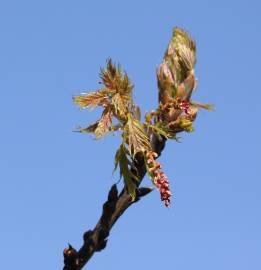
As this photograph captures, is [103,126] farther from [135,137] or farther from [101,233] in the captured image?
[101,233]

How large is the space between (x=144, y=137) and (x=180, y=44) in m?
0.66

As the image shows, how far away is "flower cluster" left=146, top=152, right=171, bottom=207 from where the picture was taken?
9.56 ft

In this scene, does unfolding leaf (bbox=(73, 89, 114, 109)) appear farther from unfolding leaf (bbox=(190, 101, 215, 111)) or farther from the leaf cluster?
unfolding leaf (bbox=(190, 101, 215, 111))

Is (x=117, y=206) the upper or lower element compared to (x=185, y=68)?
lower

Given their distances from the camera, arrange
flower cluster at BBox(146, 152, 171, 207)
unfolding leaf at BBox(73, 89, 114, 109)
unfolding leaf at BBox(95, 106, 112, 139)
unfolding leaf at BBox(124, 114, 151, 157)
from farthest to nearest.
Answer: unfolding leaf at BBox(73, 89, 114, 109), unfolding leaf at BBox(95, 106, 112, 139), unfolding leaf at BBox(124, 114, 151, 157), flower cluster at BBox(146, 152, 171, 207)

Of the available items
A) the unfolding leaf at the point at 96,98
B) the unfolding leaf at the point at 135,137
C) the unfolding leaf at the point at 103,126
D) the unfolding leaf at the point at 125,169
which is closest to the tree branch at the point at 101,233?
the unfolding leaf at the point at 125,169

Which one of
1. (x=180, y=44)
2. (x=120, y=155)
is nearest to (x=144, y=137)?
(x=120, y=155)

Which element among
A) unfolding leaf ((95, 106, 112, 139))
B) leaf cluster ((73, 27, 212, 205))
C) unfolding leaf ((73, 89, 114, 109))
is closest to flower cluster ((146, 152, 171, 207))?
leaf cluster ((73, 27, 212, 205))

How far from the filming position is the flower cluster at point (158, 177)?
2914 millimetres

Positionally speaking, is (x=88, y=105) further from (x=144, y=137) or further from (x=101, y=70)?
(x=144, y=137)

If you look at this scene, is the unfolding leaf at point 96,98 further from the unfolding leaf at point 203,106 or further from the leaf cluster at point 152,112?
the unfolding leaf at point 203,106

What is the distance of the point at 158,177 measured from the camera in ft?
9.93

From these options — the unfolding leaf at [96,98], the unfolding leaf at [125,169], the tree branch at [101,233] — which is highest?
the unfolding leaf at [96,98]

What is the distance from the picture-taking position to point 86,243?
299 cm
